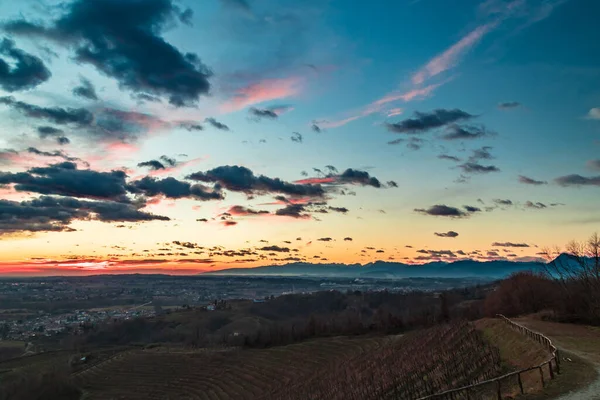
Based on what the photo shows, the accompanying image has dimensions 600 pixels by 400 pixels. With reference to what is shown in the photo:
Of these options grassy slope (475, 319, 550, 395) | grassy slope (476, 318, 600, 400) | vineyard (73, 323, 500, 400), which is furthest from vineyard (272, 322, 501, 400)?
grassy slope (476, 318, 600, 400)

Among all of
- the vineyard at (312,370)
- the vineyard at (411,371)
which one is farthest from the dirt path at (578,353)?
the vineyard at (312,370)

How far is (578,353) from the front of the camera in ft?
131

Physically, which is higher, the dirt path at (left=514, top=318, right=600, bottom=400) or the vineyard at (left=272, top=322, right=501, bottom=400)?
the dirt path at (left=514, top=318, right=600, bottom=400)

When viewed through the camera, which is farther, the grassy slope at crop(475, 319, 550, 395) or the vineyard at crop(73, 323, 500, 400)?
the vineyard at crop(73, 323, 500, 400)

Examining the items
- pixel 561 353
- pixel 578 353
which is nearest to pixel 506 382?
pixel 561 353

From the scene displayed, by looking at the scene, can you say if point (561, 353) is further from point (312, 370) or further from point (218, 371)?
point (218, 371)

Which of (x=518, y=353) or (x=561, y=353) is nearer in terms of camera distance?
(x=561, y=353)

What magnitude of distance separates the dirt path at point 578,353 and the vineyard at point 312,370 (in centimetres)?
710

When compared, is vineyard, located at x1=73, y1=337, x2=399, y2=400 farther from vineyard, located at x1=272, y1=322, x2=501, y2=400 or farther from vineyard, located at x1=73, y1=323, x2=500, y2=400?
vineyard, located at x1=272, y1=322, x2=501, y2=400

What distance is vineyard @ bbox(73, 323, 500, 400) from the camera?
51969mm

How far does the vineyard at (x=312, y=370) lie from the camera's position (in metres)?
52.0

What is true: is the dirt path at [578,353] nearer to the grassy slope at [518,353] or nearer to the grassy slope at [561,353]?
the grassy slope at [561,353]

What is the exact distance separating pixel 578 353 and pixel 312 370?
238ft

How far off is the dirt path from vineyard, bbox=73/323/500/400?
7.10 metres
